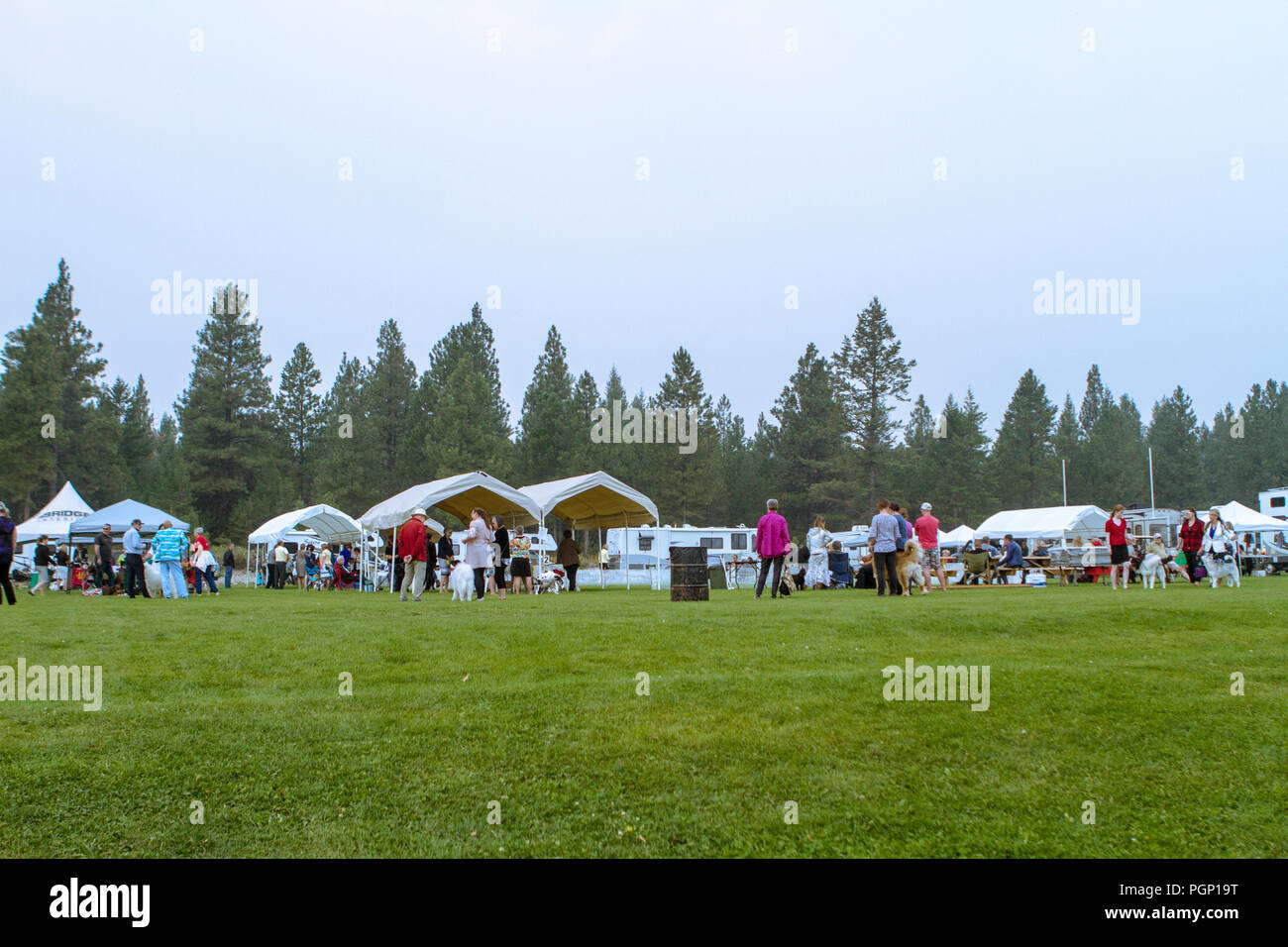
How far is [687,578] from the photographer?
16.3 metres

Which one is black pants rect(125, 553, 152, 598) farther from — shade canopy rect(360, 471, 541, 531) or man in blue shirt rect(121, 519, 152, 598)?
shade canopy rect(360, 471, 541, 531)

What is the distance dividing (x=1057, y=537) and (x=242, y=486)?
4779 centimetres

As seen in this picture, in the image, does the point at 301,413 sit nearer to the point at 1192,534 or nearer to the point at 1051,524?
the point at 1051,524

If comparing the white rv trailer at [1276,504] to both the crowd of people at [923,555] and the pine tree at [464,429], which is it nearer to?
the crowd of people at [923,555]

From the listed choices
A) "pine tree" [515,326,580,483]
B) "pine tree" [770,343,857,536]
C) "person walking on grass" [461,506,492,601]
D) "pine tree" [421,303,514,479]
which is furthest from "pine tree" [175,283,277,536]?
"person walking on grass" [461,506,492,601]

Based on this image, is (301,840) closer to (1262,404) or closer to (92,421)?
(92,421)

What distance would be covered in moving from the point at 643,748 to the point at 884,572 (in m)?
11.1

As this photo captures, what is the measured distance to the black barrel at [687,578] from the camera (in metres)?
16.3

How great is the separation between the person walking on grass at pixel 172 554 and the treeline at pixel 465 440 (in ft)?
107

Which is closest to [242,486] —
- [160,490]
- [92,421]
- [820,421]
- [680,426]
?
[160,490]

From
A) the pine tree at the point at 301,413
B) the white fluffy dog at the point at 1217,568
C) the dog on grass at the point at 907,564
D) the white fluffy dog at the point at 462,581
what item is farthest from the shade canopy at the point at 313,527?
the pine tree at the point at 301,413

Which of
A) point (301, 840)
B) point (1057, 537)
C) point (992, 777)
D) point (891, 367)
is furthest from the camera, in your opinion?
point (891, 367)
